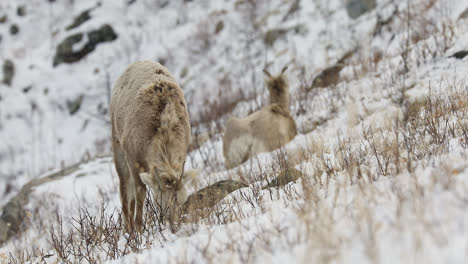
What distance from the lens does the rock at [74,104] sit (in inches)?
779

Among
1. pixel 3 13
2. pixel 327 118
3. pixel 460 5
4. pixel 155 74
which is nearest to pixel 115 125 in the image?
pixel 155 74

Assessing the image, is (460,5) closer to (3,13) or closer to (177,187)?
(177,187)

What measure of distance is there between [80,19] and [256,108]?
18935 millimetres

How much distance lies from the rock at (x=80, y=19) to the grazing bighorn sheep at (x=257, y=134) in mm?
20340

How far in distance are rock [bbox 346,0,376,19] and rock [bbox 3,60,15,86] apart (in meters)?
20.0

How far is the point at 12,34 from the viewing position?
83.4 ft

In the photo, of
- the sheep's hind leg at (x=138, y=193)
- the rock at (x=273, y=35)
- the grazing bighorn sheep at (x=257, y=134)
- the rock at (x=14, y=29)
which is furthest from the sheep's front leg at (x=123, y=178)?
the rock at (x=14, y=29)

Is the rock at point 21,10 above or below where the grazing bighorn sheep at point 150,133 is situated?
above

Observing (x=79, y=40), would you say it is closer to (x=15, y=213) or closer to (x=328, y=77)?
(x=15, y=213)

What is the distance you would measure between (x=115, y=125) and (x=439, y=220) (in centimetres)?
353

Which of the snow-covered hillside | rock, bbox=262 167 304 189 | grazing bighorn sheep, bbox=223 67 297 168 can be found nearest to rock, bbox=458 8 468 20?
the snow-covered hillside

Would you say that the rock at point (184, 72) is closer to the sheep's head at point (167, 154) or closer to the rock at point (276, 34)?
the rock at point (276, 34)

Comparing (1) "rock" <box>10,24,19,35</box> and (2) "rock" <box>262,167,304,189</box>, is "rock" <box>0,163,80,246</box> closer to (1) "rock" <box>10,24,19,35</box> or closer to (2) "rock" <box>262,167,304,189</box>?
(2) "rock" <box>262,167,304,189</box>

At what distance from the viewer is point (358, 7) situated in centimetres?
1541
